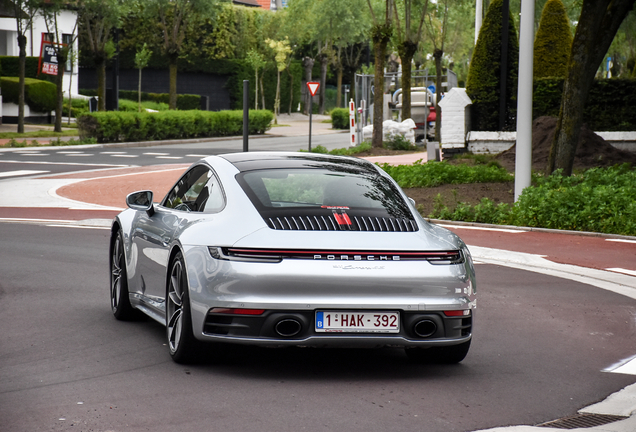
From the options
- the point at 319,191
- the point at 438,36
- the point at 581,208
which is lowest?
the point at 581,208

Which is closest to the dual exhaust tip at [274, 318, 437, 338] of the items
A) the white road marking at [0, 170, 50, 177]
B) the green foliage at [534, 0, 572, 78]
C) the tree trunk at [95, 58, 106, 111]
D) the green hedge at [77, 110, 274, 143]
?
the white road marking at [0, 170, 50, 177]

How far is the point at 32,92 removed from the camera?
53.6 m

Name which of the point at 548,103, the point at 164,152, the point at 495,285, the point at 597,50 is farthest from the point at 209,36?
the point at 495,285

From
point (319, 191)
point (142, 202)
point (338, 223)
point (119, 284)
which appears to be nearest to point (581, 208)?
point (119, 284)

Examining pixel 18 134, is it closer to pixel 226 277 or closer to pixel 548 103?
pixel 548 103

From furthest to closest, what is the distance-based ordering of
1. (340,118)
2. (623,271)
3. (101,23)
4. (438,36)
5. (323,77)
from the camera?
1. (323,77)
2. (438,36)
3. (340,118)
4. (101,23)
5. (623,271)

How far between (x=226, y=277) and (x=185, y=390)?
0.67 m

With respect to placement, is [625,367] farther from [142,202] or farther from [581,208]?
[581,208]

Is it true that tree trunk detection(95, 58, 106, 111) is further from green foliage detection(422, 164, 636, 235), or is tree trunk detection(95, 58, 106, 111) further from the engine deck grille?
the engine deck grille

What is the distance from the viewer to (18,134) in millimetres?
43031

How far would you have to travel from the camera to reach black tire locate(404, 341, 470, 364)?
6.46 m

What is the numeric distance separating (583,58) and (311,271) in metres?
13.5

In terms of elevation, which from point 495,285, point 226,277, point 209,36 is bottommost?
point 495,285

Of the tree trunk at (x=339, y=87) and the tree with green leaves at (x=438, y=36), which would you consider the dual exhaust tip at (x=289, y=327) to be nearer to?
the tree with green leaves at (x=438, y=36)
